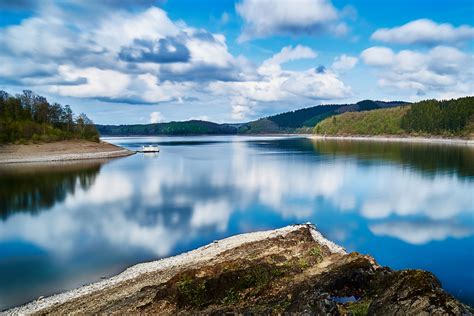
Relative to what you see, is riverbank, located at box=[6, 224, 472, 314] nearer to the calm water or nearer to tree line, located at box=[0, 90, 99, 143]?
the calm water

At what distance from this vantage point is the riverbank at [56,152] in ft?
243

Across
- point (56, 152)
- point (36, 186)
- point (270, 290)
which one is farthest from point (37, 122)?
point (270, 290)

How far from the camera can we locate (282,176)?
51562 millimetres

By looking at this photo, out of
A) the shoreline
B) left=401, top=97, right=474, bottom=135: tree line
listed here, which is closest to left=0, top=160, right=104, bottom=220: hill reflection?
the shoreline

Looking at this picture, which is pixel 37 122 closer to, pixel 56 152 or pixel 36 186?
pixel 56 152

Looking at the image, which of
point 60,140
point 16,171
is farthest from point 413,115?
point 16,171

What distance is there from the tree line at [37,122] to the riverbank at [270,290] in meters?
77.2

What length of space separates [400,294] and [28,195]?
132ft

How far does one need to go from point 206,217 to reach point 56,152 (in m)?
66.0

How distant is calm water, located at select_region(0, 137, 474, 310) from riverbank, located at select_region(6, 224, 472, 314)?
316 cm

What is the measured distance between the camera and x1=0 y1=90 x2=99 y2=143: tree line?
7950 centimetres

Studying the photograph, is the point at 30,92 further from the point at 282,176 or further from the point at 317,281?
the point at 317,281

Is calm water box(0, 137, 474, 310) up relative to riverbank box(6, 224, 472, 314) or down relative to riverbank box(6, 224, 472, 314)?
down

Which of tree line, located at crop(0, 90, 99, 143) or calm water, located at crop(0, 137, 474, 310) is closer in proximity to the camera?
calm water, located at crop(0, 137, 474, 310)
